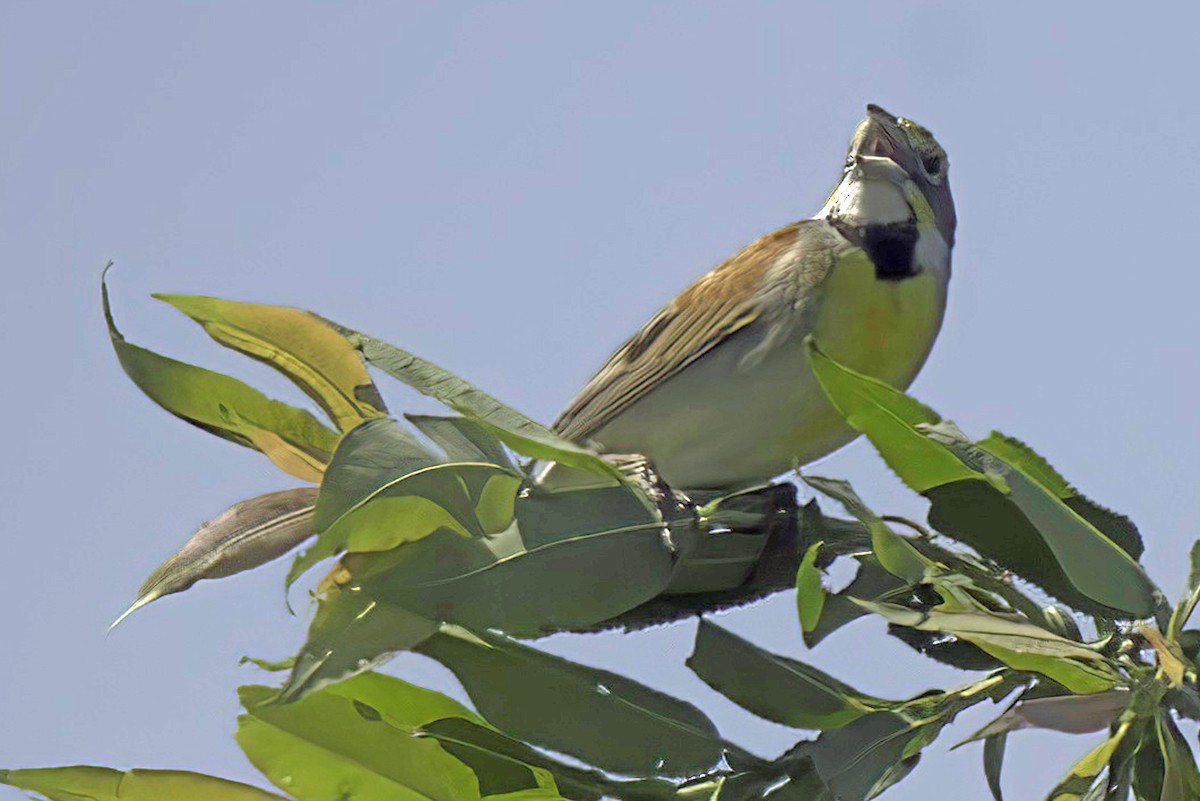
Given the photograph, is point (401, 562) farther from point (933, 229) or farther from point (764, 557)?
point (933, 229)

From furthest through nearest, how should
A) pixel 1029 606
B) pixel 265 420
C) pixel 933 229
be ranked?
pixel 933 229, pixel 265 420, pixel 1029 606

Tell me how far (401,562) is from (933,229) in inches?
51.5

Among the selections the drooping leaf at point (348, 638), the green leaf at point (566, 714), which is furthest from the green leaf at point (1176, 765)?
the drooping leaf at point (348, 638)

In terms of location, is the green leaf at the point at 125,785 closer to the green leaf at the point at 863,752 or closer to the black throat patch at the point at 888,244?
the green leaf at the point at 863,752

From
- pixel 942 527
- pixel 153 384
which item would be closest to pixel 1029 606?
pixel 942 527

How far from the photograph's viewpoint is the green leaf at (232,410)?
1.69 m

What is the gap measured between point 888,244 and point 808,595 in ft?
3.69

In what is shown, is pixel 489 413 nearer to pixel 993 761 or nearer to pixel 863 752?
pixel 863 752

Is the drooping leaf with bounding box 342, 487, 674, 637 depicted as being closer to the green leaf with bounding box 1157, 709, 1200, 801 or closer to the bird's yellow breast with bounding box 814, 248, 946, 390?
the green leaf with bounding box 1157, 709, 1200, 801

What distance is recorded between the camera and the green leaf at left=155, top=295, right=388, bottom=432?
166cm

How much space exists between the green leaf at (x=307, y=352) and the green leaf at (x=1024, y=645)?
0.64 metres

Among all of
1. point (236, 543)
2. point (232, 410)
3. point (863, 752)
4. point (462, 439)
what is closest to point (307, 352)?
point (232, 410)

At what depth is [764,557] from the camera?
165 cm

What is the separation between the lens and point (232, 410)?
1.72m
